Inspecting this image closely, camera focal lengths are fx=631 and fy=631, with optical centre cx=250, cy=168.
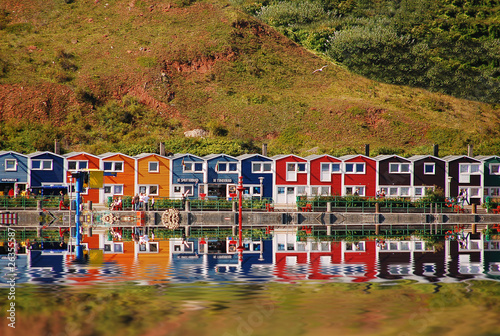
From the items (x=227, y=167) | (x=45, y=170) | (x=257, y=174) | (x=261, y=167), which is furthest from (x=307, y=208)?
(x=45, y=170)

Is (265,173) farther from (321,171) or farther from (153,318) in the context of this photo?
(153,318)

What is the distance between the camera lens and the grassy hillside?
10638 cm

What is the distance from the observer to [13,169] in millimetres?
67188

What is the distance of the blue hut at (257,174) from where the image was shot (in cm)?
7044

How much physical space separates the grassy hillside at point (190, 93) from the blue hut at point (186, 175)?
18.5 metres

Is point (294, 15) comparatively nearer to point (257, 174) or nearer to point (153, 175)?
point (257, 174)

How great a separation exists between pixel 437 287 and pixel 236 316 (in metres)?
8.87

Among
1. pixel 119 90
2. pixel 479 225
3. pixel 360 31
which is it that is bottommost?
pixel 479 225

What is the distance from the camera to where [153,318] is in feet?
58.8

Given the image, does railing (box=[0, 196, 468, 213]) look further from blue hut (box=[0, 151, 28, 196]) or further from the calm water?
the calm water

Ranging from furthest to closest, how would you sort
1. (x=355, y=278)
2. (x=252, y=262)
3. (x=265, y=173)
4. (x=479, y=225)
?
(x=265, y=173), (x=479, y=225), (x=252, y=262), (x=355, y=278)

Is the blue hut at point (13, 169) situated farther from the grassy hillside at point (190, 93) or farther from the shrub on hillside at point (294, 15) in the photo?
the shrub on hillside at point (294, 15)

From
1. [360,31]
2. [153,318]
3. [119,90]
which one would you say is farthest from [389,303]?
[360,31]

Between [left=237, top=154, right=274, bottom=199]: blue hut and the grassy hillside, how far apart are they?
19.3 meters
